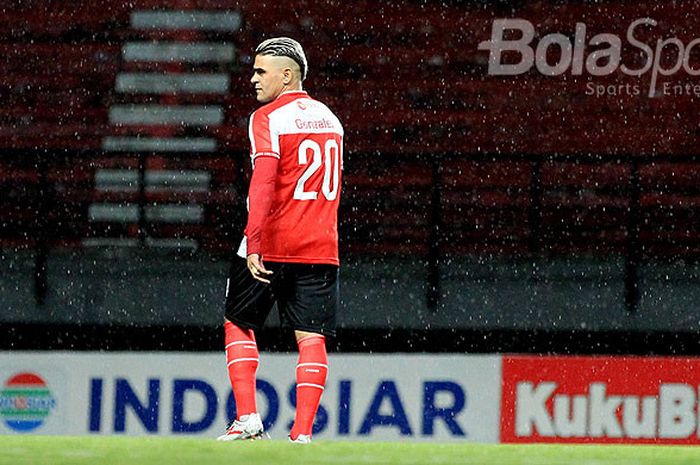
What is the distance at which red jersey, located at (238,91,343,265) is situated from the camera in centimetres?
692

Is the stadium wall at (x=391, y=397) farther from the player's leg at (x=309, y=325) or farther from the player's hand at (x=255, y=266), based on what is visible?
the player's hand at (x=255, y=266)

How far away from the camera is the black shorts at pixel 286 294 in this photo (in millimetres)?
7094

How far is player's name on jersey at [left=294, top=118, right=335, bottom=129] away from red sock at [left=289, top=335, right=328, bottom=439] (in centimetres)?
84

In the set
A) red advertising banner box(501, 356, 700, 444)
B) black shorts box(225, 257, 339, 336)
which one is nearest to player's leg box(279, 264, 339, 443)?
black shorts box(225, 257, 339, 336)

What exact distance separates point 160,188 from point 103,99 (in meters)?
1.30

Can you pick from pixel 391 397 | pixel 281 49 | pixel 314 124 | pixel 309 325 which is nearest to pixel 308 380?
pixel 309 325

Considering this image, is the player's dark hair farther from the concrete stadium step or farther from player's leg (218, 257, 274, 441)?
the concrete stadium step

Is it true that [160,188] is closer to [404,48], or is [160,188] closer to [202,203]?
[202,203]

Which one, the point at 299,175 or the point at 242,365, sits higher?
the point at 299,175

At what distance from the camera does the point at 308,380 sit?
22.9 feet

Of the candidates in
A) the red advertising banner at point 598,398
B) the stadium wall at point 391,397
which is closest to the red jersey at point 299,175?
the stadium wall at point 391,397

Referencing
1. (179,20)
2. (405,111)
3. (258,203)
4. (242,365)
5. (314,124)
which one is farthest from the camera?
(405,111)

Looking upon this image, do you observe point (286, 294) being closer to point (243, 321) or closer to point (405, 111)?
point (243, 321)

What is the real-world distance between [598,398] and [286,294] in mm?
4131
